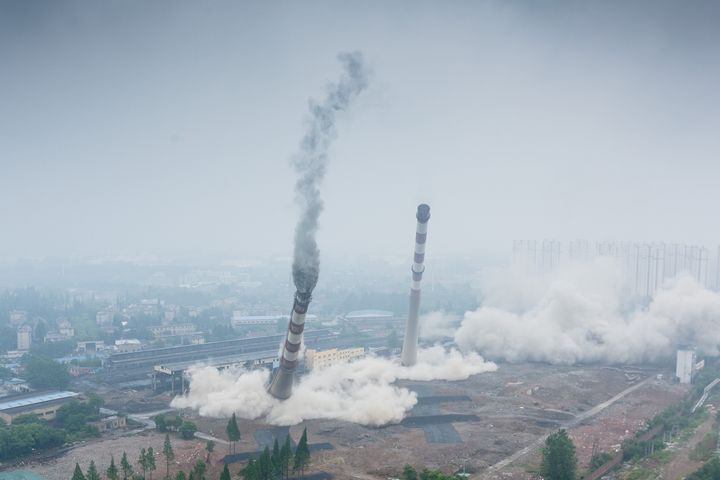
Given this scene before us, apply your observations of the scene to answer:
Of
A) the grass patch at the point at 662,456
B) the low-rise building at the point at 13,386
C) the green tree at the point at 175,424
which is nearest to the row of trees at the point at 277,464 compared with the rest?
the green tree at the point at 175,424

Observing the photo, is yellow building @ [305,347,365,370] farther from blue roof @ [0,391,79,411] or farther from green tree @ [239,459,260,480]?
green tree @ [239,459,260,480]

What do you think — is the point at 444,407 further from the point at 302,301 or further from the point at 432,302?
the point at 432,302

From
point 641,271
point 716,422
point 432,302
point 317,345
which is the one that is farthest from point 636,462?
point 432,302

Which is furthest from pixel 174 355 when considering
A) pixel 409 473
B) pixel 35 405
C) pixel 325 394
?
pixel 409 473

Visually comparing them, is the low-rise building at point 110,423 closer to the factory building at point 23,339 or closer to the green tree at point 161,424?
the green tree at point 161,424

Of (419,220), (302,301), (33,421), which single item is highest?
(419,220)

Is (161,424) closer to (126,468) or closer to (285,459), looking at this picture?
(126,468)
